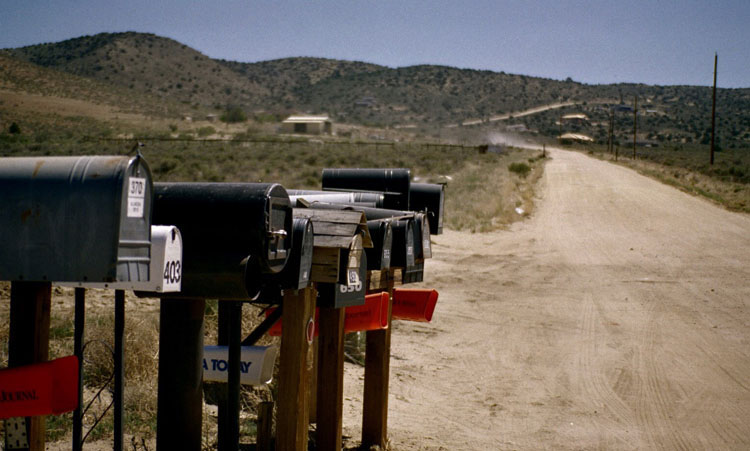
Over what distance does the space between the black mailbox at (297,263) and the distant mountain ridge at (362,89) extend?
83.1 m

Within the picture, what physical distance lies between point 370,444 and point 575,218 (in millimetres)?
17739

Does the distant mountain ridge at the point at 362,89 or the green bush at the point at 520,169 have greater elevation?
the distant mountain ridge at the point at 362,89

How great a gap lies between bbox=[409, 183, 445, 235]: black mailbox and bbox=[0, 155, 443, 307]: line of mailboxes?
1880mm

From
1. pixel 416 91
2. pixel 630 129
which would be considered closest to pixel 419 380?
pixel 630 129

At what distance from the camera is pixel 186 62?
335 ft

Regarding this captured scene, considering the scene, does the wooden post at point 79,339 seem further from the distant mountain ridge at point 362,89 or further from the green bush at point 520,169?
the distant mountain ridge at point 362,89

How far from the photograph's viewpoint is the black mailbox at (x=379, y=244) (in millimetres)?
4500

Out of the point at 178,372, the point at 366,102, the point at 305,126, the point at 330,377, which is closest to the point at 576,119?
the point at 366,102

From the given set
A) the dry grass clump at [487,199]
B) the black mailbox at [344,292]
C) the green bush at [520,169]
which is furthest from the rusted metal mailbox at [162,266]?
the green bush at [520,169]

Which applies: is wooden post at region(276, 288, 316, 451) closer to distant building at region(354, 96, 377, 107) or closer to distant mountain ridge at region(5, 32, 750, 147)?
distant mountain ridge at region(5, 32, 750, 147)

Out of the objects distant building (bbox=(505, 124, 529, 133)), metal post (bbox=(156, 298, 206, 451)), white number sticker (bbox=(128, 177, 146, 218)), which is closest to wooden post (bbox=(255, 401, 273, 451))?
metal post (bbox=(156, 298, 206, 451))

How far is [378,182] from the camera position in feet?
21.4

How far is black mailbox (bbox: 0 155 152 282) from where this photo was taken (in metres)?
2.24

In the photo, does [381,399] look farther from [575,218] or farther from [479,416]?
[575,218]
